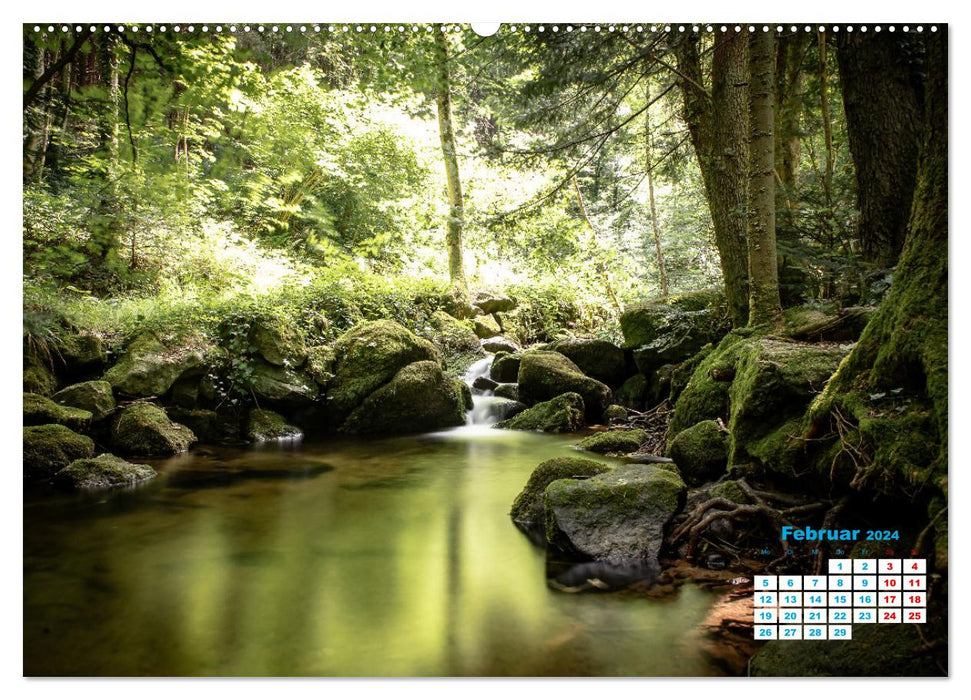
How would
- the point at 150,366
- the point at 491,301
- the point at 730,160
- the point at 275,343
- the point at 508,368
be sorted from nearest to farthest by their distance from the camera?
the point at 730,160
the point at 150,366
the point at 275,343
the point at 508,368
the point at 491,301

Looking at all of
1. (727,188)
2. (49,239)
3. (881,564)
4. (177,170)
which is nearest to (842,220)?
(727,188)

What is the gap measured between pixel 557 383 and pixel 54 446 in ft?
19.9

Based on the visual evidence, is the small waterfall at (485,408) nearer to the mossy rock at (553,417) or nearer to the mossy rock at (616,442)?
the mossy rock at (553,417)

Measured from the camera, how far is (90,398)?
6.09m

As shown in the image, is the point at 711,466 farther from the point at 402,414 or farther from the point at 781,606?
the point at 402,414

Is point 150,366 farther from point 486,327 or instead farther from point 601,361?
point 486,327

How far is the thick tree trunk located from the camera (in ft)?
Result: 18.9

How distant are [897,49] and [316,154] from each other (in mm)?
8778

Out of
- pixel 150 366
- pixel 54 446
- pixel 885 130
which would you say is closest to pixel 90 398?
pixel 150 366

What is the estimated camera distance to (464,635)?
7.97 feet

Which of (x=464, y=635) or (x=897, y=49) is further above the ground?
(x=897, y=49)

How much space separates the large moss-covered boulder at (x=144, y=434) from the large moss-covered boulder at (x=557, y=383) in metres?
4.77

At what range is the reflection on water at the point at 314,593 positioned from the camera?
7.28 feet

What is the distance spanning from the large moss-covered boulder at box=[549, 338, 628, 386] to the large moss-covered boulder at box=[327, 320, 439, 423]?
2575 mm
